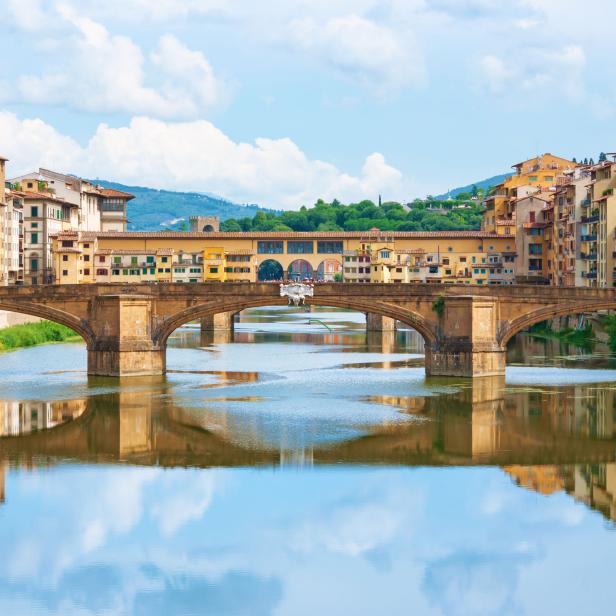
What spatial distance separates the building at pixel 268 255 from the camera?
314 feet

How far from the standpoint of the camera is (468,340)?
54.3 metres

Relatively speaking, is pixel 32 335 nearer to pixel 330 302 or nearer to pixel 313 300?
pixel 313 300

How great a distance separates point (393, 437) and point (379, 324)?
4558cm

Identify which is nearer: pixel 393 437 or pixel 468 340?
pixel 393 437

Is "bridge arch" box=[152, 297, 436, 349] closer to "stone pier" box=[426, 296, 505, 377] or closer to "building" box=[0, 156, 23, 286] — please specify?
"stone pier" box=[426, 296, 505, 377]

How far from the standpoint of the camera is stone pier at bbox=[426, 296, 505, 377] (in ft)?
177

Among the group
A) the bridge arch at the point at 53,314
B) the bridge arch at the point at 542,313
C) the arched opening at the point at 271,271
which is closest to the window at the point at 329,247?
the arched opening at the point at 271,271

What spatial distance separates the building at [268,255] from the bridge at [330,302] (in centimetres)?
3811

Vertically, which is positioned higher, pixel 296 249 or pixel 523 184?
pixel 523 184

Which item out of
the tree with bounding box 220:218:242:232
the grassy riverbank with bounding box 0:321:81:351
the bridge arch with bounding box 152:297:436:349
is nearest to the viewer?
the bridge arch with bounding box 152:297:436:349

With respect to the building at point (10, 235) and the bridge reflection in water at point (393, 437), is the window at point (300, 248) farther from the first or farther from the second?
the bridge reflection in water at point (393, 437)

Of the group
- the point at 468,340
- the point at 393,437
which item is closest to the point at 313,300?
the point at 468,340

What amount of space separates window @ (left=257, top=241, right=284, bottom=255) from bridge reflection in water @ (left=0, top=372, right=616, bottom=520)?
51.4m

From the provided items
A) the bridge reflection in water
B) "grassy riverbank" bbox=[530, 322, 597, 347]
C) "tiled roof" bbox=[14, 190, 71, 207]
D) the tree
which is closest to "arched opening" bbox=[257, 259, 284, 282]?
the tree
